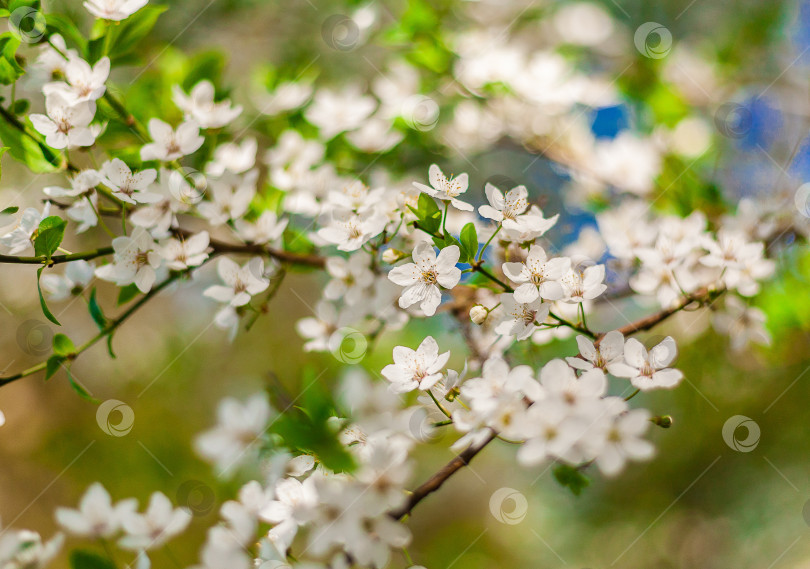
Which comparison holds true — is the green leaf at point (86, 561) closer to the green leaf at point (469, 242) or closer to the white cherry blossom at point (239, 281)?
the white cherry blossom at point (239, 281)

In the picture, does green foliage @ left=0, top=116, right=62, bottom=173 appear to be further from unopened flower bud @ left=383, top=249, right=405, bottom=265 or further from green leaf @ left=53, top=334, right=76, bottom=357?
unopened flower bud @ left=383, top=249, right=405, bottom=265

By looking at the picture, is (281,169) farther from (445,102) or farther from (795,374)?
(795,374)

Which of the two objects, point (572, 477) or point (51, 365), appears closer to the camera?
point (572, 477)

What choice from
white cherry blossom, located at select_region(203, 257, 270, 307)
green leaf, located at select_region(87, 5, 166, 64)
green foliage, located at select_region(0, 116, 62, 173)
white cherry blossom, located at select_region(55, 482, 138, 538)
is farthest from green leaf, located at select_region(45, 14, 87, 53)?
white cherry blossom, located at select_region(55, 482, 138, 538)

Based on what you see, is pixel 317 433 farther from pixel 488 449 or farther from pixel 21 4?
pixel 488 449

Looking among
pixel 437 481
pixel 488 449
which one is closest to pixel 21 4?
pixel 437 481

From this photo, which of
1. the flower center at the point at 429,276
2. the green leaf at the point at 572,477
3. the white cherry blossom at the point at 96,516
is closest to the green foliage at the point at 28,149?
the white cherry blossom at the point at 96,516
